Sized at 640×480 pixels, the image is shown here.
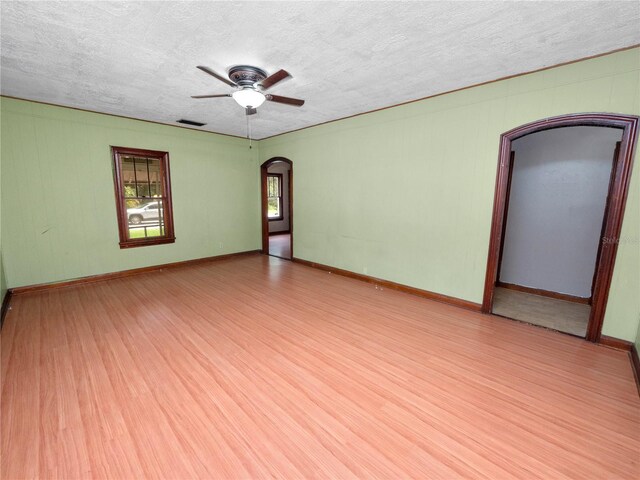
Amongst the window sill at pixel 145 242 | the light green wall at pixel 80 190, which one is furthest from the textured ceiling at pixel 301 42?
the window sill at pixel 145 242

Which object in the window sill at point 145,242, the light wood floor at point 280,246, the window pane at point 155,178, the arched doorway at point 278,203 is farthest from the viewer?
the arched doorway at point 278,203

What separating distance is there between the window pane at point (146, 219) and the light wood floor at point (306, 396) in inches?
76.7

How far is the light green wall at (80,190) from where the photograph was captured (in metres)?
4.14

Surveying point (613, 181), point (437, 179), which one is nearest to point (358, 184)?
point (437, 179)

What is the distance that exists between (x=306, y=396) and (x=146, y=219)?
16.0 feet

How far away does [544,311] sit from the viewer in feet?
12.5

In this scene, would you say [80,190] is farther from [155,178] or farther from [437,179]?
[437,179]

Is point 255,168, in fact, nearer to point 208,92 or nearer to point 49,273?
point 208,92

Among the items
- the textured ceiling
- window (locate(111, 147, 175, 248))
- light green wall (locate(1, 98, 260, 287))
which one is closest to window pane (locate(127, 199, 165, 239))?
window (locate(111, 147, 175, 248))

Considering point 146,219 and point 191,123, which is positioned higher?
point 191,123

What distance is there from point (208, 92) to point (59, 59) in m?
1.45

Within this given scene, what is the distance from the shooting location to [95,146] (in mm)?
4738

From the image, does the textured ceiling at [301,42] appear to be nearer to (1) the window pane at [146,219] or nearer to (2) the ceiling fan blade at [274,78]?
(2) the ceiling fan blade at [274,78]

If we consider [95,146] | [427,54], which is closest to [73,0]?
[427,54]
